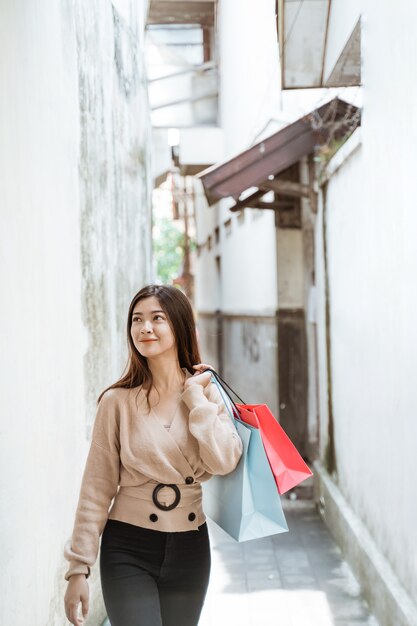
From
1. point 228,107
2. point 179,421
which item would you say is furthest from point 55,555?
point 228,107

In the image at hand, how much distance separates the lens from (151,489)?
2.92 meters

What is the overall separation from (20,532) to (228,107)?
13.2m

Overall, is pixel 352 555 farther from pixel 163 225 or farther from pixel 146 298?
pixel 163 225

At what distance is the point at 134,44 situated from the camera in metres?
7.42

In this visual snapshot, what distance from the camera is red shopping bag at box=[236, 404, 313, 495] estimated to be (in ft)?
9.63

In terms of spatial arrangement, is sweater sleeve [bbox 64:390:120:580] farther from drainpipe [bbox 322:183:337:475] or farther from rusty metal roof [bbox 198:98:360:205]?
rusty metal roof [bbox 198:98:360:205]

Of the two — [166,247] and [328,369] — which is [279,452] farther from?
[166,247]

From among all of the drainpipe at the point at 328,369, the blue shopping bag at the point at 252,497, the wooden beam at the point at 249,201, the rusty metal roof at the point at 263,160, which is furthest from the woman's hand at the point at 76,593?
the wooden beam at the point at 249,201

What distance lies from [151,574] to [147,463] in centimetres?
38

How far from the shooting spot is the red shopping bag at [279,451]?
2.94 m

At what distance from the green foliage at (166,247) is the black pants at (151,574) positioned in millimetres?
41645

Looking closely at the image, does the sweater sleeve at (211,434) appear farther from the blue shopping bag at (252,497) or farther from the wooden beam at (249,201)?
the wooden beam at (249,201)


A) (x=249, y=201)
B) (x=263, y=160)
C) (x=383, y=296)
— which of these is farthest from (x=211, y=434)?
(x=249, y=201)

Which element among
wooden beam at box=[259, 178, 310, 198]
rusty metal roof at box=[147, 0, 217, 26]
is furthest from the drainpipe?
rusty metal roof at box=[147, 0, 217, 26]
